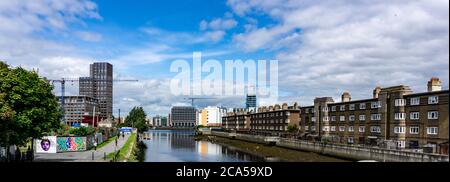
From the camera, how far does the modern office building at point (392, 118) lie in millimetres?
73438

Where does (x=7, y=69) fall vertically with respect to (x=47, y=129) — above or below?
above

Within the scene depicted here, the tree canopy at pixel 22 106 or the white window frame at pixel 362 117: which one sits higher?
the tree canopy at pixel 22 106

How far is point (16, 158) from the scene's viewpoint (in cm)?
5297

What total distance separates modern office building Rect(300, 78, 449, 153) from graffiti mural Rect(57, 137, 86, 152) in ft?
187

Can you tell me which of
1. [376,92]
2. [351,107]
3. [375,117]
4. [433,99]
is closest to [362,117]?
[375,117]

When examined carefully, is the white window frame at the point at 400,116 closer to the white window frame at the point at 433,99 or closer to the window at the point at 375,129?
the window at the point at 375,129

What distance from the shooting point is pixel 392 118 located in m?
86.4

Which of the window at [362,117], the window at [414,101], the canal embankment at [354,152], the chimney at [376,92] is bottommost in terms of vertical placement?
the canal embankment at [354,152]

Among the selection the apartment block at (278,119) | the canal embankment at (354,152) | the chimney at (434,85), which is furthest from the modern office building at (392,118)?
the apartment block at (278,119)

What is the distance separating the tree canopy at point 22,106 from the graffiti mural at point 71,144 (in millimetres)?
26575

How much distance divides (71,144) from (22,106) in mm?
33635
